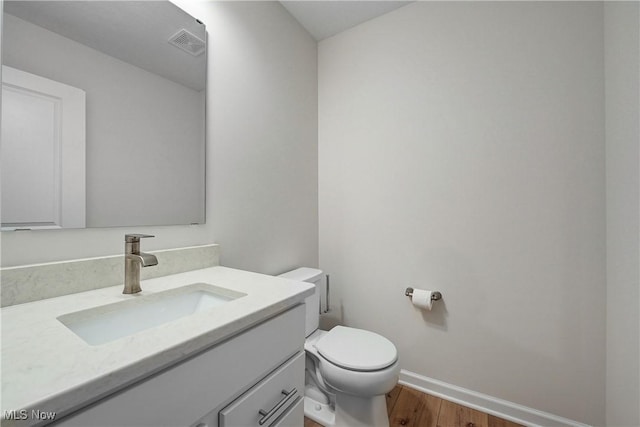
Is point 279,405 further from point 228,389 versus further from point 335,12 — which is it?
point 335,12

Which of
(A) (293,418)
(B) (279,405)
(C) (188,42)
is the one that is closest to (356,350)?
(A) (293,418)

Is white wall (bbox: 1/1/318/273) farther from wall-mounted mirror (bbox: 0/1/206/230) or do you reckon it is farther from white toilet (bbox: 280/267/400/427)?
white toilet (bbox: 280/267/400/427)

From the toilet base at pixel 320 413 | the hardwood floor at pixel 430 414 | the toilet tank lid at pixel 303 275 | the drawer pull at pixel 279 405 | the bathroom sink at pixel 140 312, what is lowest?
the hardwood floor at pixel 430 414

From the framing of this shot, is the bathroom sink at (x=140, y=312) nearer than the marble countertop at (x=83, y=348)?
No

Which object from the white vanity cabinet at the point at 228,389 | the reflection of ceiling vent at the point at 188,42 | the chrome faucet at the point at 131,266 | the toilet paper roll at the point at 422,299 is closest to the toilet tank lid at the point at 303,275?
the toilet paper roll at the point at 422,299

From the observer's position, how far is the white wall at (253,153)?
109cm

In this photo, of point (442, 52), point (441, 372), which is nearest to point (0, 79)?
point (442, 52)

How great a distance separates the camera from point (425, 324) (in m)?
1.64

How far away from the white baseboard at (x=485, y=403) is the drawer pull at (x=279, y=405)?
1.21 m

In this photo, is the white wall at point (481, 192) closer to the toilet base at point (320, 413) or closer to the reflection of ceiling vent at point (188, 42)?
the toilet base at point (320, 413)

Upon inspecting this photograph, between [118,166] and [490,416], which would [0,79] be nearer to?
[118,166]

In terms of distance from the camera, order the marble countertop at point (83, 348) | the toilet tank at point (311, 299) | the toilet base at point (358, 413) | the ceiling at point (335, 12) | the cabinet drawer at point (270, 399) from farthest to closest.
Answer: the ceiling at point (335, 12) < the toilet tank at point (311, 299) < the toilet base at point (358, 413) < the cabinet drawer at point (270, 399) < the marble countertop at point (83, 348)

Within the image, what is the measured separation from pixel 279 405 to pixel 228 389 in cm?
21

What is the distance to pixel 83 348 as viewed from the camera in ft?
1.55
